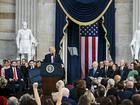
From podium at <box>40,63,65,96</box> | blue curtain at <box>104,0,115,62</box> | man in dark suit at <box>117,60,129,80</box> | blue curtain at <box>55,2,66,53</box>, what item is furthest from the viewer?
blue curtain at <box>55,2,66,53</box>

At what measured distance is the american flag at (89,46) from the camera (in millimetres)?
21939

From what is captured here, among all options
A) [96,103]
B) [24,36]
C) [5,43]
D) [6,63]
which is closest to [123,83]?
[96,103]

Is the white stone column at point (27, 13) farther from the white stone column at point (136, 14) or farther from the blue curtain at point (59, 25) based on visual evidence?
the white stone column at point (136, 14)

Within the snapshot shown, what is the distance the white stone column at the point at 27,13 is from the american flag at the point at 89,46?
1.94 m

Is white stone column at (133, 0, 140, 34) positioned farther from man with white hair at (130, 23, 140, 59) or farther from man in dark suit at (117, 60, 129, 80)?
man in dark suit at (117, 60, 129, 80)

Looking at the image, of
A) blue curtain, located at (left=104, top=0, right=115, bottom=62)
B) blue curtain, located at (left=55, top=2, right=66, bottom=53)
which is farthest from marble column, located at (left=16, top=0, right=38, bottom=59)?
blue curtain, located at (left=104, top=0, right=115, bottom=62)

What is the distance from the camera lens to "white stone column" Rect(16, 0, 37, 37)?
22.0 m

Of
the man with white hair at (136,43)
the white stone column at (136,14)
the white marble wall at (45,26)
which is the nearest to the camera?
the man with white hair at (136,43)

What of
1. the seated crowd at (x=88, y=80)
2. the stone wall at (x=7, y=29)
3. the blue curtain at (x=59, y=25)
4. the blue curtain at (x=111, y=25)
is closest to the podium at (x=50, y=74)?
the seated crowd at (x=88, y=80)

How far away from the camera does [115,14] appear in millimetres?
21859

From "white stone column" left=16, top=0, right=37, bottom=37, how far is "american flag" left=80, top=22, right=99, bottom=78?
6.36 ft

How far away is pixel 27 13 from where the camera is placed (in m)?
22.0

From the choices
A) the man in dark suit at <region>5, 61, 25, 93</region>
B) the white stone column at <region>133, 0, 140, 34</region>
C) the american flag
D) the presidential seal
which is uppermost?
the white stone column at <region>133, 0, 140, 34</region>

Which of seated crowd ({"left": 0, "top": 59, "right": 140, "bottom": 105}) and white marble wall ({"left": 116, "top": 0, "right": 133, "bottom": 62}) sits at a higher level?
white marble wall ({"left": 116, "top": 0, "right": 133, "bottom": 62})
